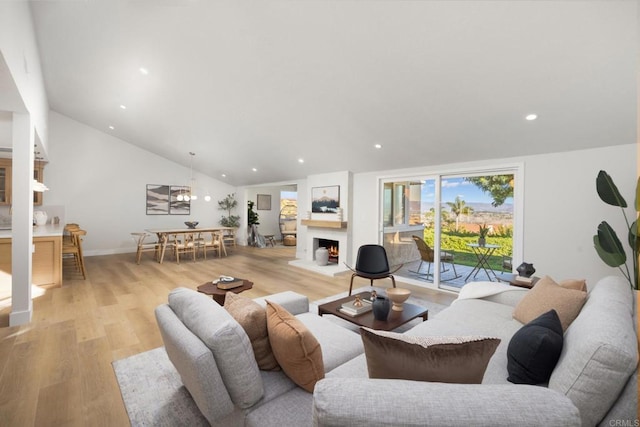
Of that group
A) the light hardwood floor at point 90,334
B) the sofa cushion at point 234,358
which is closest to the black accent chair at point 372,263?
the light hardwood floor at point 90,334

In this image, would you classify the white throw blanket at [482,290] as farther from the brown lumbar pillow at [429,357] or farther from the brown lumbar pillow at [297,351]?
the brown lumbar pillow at [297,351]

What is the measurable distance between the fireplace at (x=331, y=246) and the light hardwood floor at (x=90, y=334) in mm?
986

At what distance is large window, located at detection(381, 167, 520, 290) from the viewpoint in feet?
14.1

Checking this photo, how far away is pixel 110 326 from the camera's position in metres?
3.12

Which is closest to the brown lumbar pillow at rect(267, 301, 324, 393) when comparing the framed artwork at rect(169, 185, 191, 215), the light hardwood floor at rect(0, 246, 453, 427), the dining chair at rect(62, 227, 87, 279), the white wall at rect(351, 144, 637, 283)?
the light hardwood floor at rect(0, 246, 453, 427)

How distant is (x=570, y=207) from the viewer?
3.52m

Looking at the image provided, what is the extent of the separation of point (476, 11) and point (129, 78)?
188 inches

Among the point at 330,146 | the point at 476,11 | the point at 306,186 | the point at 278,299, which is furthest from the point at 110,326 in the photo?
the point at 306,186

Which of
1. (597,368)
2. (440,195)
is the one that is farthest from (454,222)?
(597,368)

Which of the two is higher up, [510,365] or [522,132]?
[522,132]

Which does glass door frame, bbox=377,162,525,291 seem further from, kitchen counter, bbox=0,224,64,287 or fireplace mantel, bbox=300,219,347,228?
kitchen counter, bbox=0,224,64,287

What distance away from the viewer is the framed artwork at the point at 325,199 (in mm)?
6277

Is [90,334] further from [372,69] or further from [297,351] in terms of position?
[372,69]

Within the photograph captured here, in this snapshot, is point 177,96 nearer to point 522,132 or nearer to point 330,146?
point 330,146
